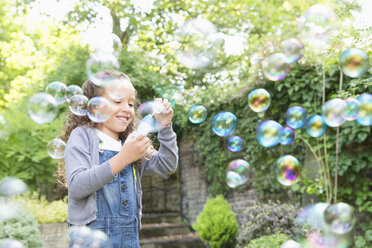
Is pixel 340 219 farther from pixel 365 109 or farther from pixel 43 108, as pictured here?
pixel 43 108

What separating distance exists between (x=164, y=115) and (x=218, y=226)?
14.1ft

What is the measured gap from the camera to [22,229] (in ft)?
14.5

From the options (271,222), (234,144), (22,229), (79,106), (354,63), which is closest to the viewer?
(79,106)

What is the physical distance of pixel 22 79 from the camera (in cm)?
915

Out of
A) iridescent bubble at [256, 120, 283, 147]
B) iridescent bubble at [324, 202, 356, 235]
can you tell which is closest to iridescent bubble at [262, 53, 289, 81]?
iridescent bubble at [256, 120, 283, 147]

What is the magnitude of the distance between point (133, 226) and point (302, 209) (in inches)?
137

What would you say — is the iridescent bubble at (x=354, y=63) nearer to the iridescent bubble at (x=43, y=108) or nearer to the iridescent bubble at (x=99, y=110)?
the iridescent bubble at (x=99, y=110)

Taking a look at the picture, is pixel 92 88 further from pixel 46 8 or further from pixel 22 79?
pixel 46 8

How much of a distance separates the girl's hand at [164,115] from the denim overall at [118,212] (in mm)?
350

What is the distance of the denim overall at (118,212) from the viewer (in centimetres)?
173

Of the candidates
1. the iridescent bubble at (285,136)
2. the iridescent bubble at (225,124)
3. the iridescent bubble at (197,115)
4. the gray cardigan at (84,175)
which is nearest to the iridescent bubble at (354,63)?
the iridescent bubble at (285,136)

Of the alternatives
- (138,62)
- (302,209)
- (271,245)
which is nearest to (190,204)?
(138,62)

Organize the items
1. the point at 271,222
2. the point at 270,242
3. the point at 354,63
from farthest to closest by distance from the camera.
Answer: the point at 271,222 < the point at 270,242 < the point at 354,63

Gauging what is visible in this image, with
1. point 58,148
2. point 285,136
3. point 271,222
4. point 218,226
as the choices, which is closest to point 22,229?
point 58,148
